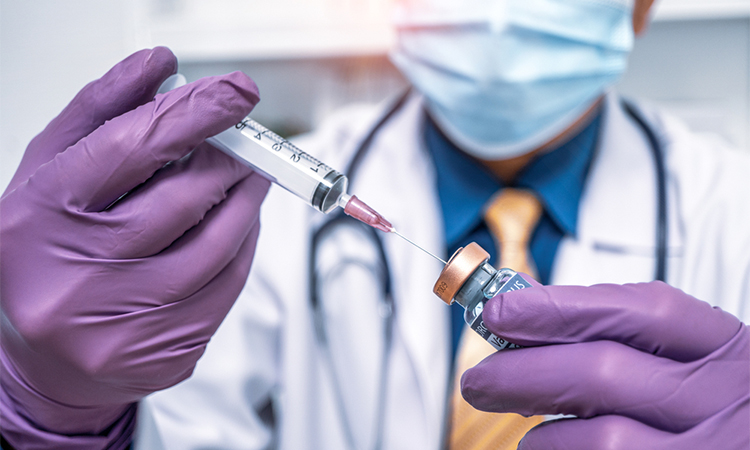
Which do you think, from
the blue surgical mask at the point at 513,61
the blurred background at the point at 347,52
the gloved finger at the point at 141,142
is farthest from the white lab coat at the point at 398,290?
the blurred background at the point at 347,52

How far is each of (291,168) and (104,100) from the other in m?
0.20

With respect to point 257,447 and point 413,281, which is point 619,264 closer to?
point 413,281

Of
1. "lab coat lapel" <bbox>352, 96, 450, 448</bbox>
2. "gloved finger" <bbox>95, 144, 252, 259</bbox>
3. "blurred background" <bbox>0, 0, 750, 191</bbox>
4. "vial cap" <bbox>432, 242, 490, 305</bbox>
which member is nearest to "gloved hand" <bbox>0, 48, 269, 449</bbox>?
"gloved finger" <bbox>95, 144, 252, 259</bbox>

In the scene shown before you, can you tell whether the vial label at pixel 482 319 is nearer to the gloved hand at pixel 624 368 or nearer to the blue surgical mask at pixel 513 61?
the gloved hand at pixel 624 368

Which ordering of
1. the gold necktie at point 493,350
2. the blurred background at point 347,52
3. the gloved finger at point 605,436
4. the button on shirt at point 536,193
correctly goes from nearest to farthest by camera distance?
the gloved finger at point 605,436
the gold necktie at point 493,350
the button on shirt at point 536,193
the blurred background at point 347,52

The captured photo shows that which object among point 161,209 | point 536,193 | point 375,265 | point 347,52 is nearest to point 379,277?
point 375,265

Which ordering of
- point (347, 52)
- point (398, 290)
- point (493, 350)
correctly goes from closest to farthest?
point (493, 350)
point (398, 290)
point (347, 52)

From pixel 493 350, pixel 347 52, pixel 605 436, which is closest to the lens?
pixel 605 436

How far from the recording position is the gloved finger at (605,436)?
388 millimetres

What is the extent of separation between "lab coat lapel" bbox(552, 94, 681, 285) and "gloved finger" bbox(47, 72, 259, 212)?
56 cm

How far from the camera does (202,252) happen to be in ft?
1.53

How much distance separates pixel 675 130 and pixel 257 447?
3.02 ft

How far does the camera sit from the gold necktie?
27.6 inches

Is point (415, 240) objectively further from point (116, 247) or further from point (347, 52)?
point (347, 52)
